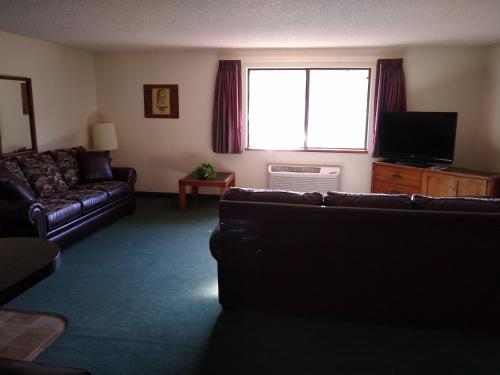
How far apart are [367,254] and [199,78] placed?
169 inches

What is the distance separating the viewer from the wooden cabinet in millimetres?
4547

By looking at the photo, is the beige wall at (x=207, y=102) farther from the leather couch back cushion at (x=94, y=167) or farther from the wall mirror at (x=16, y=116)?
the wall mirror at (x=16, y=116)

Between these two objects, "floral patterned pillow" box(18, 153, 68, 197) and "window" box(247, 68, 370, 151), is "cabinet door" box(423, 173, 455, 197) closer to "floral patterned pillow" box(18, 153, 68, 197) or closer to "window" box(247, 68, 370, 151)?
"window" box(247, 68, 370, 151)

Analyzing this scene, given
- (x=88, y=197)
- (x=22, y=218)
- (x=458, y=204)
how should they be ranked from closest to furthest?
(x=458, y=204) < (x=22, y=218) < (x=88, y=197)

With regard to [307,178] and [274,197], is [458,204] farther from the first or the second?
[307,178]

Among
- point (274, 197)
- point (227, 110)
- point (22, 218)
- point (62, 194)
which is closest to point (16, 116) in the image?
point (62, 194)

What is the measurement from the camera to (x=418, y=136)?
207 inches

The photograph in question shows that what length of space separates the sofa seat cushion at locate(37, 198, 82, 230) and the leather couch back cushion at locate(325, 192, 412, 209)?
2.65 m

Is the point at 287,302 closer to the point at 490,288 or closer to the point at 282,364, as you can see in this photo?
the point at 282,364

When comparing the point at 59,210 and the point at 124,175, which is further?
the point at 124,175

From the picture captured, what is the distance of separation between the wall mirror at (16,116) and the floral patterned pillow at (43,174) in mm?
319

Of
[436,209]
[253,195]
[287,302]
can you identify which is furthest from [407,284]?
[253,195]

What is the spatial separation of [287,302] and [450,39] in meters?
3.94

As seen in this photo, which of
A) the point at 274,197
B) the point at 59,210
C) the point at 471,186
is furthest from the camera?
the point at 471,186
